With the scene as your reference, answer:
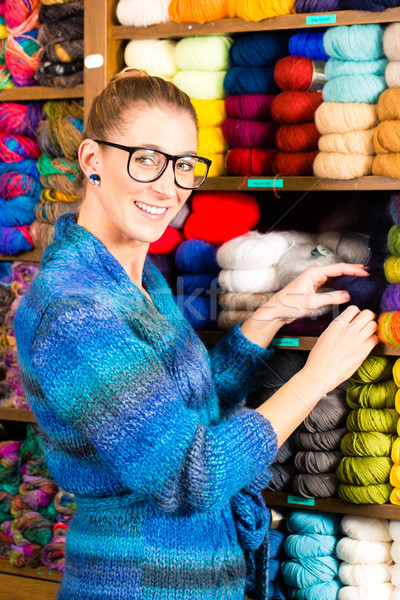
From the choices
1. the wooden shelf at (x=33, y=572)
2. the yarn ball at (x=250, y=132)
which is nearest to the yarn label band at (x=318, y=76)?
the yarn ball at (x=250, y=132)

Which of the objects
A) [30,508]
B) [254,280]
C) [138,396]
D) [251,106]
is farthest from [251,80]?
[30,508]

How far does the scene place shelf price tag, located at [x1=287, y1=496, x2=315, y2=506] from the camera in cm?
131

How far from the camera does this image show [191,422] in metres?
0.82

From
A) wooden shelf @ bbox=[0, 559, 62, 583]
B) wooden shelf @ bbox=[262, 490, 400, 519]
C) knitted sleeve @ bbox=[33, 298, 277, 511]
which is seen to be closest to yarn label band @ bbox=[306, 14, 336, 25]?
knitted sleeve @ bbox=[33, 298, 277, 511]

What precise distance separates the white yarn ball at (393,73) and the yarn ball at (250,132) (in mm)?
241

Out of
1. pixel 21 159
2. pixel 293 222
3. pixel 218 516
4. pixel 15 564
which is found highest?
pixel 21 159

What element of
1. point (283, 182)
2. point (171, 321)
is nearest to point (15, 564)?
point (171, 321)

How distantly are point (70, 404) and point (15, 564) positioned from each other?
38.3 inches

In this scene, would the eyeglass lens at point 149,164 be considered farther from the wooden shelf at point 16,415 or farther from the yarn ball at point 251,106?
the wooden shelf at point 16,415

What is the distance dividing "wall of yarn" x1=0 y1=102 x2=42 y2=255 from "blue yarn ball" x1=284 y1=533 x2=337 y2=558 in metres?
0.84

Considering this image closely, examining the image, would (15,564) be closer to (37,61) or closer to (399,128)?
(37,61)

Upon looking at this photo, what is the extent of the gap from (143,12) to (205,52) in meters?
0.14

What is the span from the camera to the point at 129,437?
0.79 meters

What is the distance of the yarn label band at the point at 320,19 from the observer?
46.7 inches
